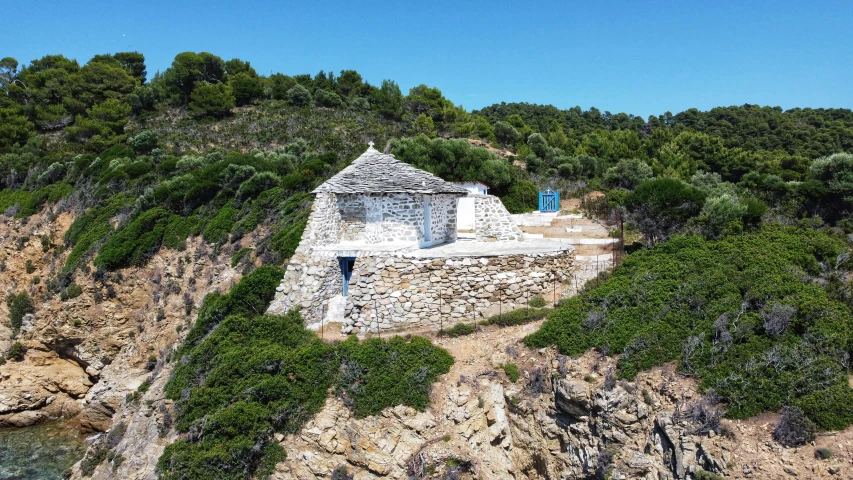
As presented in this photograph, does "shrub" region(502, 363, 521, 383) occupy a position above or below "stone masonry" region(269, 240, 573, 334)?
below

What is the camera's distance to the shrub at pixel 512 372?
10211 millimetres

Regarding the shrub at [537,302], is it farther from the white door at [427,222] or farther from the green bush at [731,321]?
the white door at [427,222]

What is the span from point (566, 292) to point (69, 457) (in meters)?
16.8

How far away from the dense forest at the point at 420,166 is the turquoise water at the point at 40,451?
5.66 meters

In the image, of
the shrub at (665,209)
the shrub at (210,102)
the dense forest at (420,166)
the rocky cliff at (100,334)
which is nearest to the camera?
the dense forest at (420,166)

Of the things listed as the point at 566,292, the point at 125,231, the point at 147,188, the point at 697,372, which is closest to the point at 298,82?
the point at 147,188

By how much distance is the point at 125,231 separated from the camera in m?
22.2

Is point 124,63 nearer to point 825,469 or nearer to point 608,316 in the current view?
point 608,316

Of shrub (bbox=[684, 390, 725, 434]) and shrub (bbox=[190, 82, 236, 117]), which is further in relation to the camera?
shrub (bbox=[190, 82, 236, 117])

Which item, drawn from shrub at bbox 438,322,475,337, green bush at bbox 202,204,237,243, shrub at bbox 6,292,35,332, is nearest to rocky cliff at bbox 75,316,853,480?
shrub at bbox 438,322,475,337

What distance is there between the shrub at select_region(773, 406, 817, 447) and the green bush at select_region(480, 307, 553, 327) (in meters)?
5.17

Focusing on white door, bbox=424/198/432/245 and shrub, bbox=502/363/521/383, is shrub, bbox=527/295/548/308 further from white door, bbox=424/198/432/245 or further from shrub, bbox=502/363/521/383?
white door, bbox=424/198/432/245

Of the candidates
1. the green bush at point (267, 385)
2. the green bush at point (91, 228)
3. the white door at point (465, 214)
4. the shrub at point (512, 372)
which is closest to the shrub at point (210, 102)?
the green bush at point (91, 228)

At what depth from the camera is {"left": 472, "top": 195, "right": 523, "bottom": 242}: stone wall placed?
695 inches
